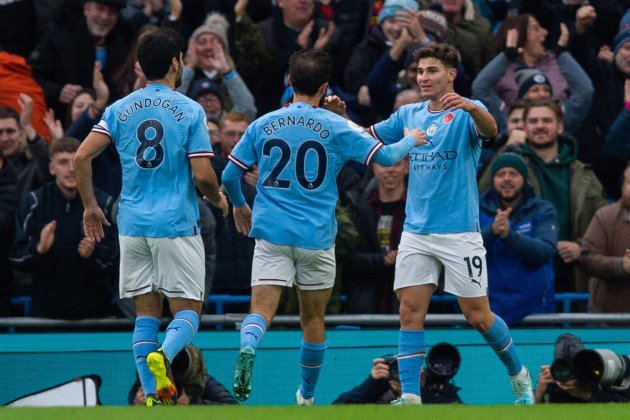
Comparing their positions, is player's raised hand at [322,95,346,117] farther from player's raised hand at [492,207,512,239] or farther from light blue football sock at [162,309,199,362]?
player's raised hand at [492,207,512,239]

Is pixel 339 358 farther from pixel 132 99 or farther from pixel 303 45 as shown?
pixel 303 45

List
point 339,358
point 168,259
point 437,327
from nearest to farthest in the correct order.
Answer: point 168,259 → point 339,358 → point 437,327

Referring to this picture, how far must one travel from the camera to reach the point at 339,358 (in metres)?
11.2

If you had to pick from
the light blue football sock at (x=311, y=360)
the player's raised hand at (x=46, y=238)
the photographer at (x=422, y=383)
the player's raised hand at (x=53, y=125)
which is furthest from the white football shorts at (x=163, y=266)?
the player's raised hand at (x=53, y=125)

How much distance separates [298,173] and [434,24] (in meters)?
4.83

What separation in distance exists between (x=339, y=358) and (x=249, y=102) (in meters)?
3.54

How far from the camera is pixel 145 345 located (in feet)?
31.2

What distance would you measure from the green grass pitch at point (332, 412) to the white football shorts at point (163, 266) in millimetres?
1238

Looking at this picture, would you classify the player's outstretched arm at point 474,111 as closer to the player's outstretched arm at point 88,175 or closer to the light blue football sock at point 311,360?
the light blue football sock at point 311,360

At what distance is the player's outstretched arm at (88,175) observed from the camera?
9.48 m

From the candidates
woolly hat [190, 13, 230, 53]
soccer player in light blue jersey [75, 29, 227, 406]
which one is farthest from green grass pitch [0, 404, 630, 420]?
woolly hat [190, 13, 230, 53]

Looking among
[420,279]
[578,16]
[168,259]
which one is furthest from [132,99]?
[578,16]

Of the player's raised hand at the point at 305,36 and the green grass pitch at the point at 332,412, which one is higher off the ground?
the player's raised hand at the point at 305,36

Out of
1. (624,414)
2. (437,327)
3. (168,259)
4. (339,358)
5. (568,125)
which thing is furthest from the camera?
(568,125)
